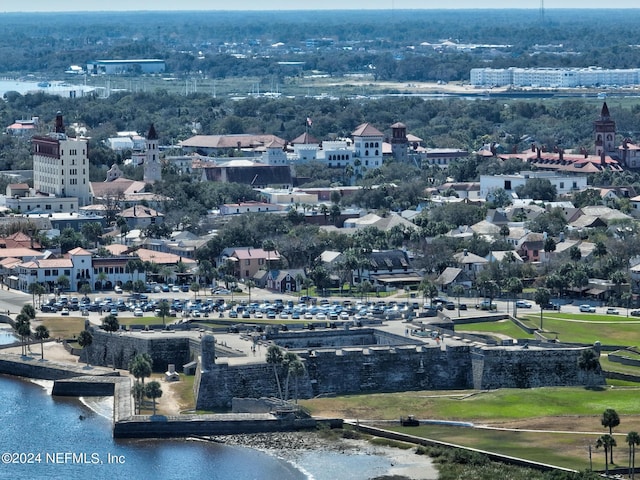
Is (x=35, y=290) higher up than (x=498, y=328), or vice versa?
(x=498, y=328)

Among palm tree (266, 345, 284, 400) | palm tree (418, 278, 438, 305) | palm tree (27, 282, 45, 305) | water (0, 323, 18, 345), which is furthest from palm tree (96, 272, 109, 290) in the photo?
palm tree (266, 345, 284, 400)

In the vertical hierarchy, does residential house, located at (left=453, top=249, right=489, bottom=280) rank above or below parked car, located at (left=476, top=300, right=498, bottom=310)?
below

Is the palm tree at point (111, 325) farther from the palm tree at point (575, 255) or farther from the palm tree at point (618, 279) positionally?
the palm tree at point (575, 255)

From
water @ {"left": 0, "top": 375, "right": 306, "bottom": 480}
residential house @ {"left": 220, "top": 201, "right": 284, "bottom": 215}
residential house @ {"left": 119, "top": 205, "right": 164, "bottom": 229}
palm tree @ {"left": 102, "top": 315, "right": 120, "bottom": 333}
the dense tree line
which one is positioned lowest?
the dense tree line

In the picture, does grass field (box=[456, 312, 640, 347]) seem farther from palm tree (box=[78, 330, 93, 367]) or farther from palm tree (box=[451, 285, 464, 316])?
palm tree (box=[78, 330, 93, 367])

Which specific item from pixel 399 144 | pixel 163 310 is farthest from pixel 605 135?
pixel 163 310

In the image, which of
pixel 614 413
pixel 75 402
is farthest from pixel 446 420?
pixel 75 402

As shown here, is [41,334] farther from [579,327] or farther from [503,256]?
[503,256]

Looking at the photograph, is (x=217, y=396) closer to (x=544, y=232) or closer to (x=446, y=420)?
(x=446, y=420)
